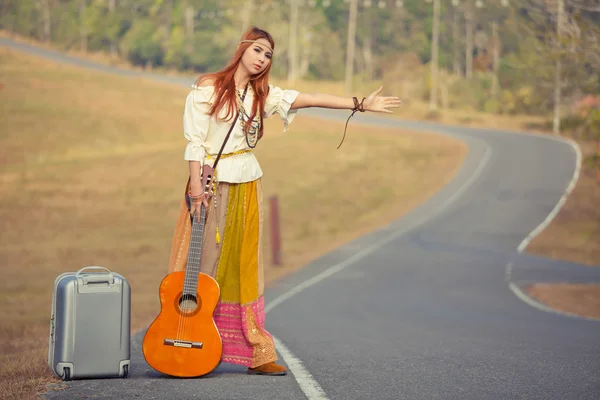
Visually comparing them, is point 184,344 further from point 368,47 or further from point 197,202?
point 368,47

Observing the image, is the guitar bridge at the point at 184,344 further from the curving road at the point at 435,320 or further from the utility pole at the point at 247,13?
the utility pole at the point at 247,13

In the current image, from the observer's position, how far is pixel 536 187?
1516 inches

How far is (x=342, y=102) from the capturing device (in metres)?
7.47

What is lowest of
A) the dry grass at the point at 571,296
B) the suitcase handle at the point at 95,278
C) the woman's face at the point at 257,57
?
the dry grass at the point at 571,296

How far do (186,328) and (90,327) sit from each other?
64 centimetres

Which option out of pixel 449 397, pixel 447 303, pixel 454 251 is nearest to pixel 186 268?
pixel 449 397

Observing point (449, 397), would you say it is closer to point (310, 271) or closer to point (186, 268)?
point (186, 268)

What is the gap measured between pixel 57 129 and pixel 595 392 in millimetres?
48895

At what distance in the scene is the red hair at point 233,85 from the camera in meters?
7.38

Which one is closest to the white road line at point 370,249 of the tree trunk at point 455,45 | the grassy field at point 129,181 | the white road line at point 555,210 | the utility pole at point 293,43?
the grassy field at point 129,181

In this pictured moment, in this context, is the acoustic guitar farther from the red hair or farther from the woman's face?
the woman's face

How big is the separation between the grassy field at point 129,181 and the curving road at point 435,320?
2195 mm

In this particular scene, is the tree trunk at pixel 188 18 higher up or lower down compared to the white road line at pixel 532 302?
higher up

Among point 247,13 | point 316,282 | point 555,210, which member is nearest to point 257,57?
point 316,282
